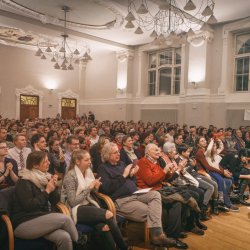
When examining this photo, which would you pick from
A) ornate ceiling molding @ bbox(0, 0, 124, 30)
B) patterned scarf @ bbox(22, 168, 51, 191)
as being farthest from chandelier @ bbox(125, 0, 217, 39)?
patterned scarf @ bbox(22, 168, 51, 191)

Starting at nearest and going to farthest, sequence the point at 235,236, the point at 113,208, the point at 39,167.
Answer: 1. the point at 39,167
2. the point at 113,208
3. the point at 235,236

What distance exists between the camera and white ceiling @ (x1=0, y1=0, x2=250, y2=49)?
8633 millimetres

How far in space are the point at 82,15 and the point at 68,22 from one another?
0.95 meters

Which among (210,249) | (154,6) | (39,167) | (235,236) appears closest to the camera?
(39,167)

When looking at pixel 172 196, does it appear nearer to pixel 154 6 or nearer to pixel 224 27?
pixel 154 6

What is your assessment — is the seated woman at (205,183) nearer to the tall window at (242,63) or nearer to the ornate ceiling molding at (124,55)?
the tall window at (242,63)

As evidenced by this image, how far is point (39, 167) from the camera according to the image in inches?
103

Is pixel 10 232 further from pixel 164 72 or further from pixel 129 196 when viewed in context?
pixel 164 72

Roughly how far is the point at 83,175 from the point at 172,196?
1.08 metres

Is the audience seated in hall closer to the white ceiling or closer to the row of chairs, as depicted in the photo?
the row of chairs

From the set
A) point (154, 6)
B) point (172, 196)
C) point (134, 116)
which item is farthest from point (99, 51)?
point (172, 196)

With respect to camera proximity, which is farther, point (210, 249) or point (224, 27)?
point (224, 27)

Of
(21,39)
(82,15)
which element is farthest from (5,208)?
(21,39)

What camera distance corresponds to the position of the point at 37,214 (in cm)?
246
